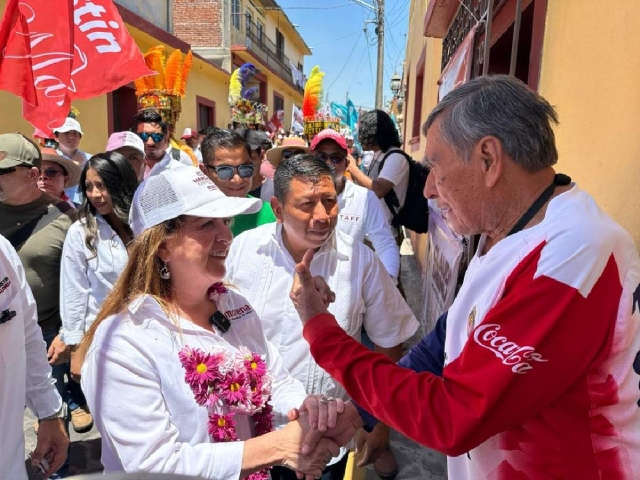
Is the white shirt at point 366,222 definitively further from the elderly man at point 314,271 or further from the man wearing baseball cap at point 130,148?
the man wearing baseball cap at point 130,148

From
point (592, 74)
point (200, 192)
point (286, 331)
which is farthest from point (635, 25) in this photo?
point (286, 331)

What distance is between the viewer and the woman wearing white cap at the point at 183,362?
1.29 meters

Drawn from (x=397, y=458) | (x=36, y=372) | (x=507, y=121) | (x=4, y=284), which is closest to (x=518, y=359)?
(x=507, y=121)

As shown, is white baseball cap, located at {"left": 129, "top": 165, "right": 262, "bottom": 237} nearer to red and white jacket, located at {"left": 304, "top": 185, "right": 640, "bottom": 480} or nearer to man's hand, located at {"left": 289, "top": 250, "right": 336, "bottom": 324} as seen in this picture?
man's hand, located at {"left": 289, "top": 250, "right": 336, "bottom": 324}

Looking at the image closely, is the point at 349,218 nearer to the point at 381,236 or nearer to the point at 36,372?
the point at 381,236

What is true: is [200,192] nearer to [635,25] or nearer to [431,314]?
[635,25]

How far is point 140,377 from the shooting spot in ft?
4.28

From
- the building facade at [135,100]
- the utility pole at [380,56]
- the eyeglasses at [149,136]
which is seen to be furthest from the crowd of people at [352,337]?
the utility pole at [380,56]

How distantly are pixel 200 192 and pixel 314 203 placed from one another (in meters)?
0.72

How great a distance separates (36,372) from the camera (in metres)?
1.99

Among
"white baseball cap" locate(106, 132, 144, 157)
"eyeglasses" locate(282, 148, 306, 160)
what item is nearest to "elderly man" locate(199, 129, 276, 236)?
"eyeglasses" locate(282, 148, 306, 160)

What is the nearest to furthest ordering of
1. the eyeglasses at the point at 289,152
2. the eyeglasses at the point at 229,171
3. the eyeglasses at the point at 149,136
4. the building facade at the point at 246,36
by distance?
the eyeglasses at the point at 229,171 → the eyeglasses at the point at 289,152 → the eyeglasses at the point at 149,136 → the building facade at the point at 246,36

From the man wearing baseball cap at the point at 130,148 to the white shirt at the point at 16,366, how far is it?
2464mm

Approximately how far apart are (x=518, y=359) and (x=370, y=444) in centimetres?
174
